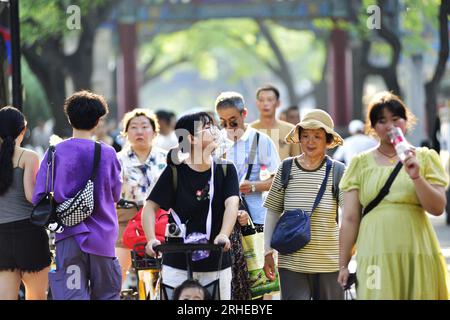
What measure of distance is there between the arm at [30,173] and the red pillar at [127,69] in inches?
1220

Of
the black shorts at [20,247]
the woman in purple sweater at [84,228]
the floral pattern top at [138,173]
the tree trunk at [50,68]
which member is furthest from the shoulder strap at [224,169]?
the tree trunk at [50,68]

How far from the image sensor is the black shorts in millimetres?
7887

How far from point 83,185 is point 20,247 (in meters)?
0.76

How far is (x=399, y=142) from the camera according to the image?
643 cm

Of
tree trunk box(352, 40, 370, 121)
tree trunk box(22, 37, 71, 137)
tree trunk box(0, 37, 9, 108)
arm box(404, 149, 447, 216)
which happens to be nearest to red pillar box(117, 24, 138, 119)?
tree trunk box(352, 40, 370, 121)

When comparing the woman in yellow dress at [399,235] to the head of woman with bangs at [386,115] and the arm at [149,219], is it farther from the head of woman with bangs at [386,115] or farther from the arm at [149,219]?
the arm at [149,219]

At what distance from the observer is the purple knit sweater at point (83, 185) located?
7.45 m

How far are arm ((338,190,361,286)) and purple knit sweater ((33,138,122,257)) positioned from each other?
5.21 feet

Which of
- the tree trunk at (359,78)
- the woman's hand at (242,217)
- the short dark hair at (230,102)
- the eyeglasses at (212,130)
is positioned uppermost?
the tree trunk at (359,78)

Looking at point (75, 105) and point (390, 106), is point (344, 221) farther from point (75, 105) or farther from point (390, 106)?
point (75, 105)

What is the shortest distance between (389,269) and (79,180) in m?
2.12

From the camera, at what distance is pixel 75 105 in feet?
25.1

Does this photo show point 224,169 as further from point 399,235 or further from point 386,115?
point 399,235
